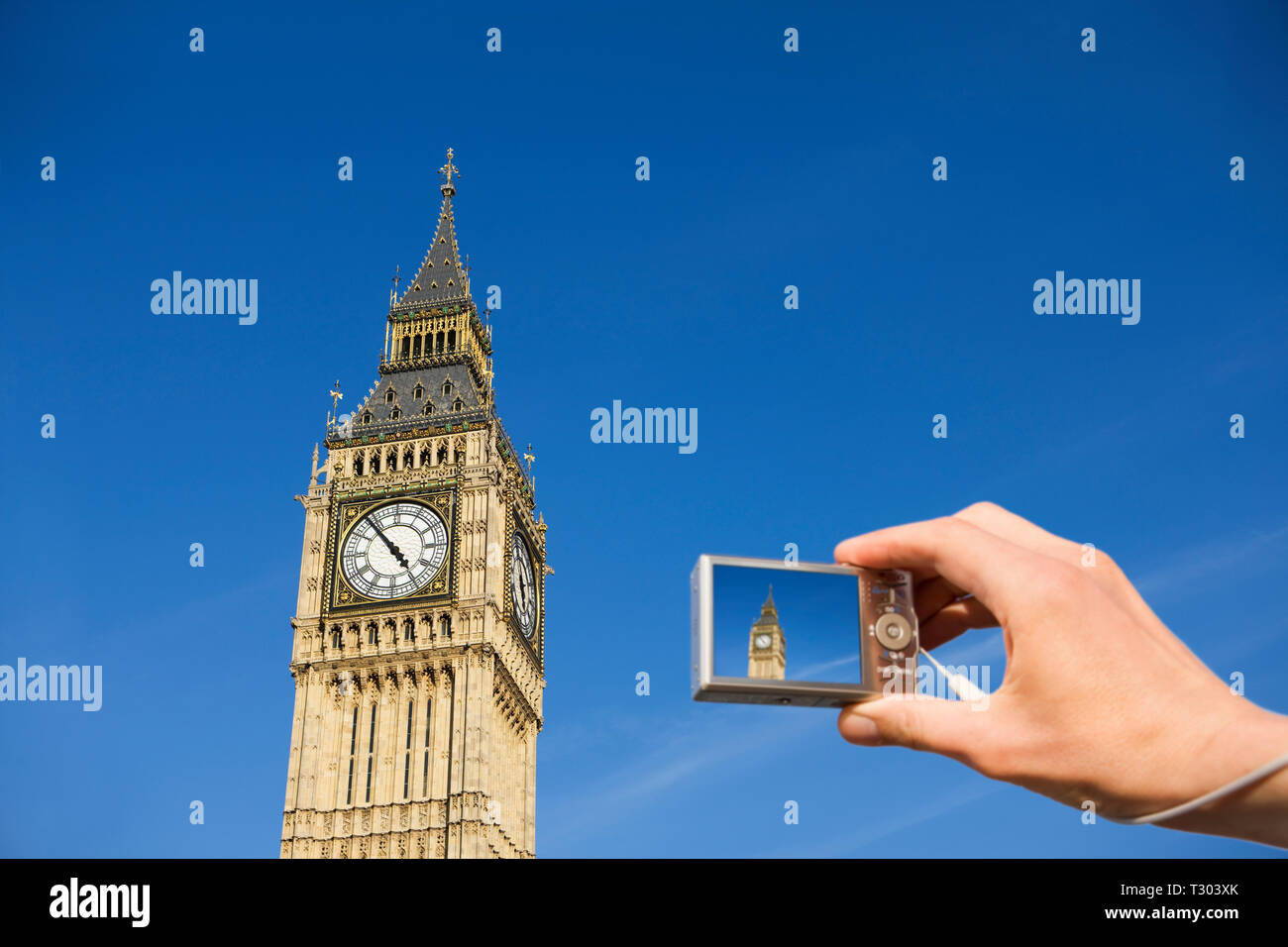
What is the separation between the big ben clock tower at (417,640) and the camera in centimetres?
5375

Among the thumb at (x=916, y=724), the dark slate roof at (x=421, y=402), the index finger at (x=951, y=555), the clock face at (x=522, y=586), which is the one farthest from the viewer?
the dark slate roof at (x=421, y=402)

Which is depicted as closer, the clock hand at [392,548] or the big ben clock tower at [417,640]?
the big ben clock tower at [417,640]

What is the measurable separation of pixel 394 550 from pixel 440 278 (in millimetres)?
16446

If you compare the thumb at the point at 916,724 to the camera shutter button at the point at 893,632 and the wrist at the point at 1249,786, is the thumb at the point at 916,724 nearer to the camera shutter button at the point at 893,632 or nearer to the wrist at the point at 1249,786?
the camera shutter button at the point at 893,632

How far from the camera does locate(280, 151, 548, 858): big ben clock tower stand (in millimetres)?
53750

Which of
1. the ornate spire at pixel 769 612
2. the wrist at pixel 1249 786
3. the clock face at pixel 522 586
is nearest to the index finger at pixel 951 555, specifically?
the ornate spire at pixel 769 612

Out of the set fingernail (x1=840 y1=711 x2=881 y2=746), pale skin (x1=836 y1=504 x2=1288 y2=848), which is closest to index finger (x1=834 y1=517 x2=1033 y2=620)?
pale skin (x1=836 y1=504 x2=1288 y2=848)

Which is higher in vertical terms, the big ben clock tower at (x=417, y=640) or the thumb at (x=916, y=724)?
the big ben clock tower at (x=417, y=640)

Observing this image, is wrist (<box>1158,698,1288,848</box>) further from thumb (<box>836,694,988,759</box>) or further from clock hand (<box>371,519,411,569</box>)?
clock hand (<box>371,519,411,569</box>)

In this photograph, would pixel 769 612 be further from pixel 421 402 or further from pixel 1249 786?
pixel 421 402
